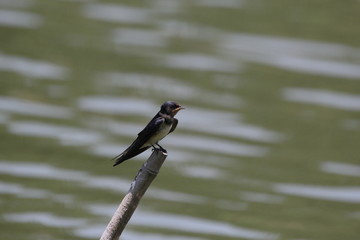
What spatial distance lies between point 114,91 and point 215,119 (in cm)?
128

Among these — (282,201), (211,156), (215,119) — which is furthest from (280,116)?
(282,201)

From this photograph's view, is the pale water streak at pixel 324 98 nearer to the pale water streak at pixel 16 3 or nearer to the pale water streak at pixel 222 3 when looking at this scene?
the pale water streak at pixel 222 3

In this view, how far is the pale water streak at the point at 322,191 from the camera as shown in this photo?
31.1 feet

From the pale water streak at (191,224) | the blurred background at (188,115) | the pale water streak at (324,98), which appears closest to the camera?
the pale water streak at (191,224)

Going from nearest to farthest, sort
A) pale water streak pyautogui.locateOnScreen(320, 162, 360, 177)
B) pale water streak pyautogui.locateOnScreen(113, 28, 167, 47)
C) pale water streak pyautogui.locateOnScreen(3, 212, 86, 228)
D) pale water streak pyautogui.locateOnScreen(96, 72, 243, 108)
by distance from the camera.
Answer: pale water streak pyautogui.locateOnScreen(3, 212, 86, 228) < pale water streak pyautogui.locateOnScreen(320, 162, 360, 177) < pale water streak pyautogui.locateOnScreen(96, 72, 243, 108) < pale water streak pyautogui.locateOnScreen(113, 28, 167, 47)

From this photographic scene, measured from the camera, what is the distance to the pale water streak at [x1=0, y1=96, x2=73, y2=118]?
10758 millimetres

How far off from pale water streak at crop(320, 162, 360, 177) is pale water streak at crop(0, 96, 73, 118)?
8.71ft

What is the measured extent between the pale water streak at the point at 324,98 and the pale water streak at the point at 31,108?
8.61ft

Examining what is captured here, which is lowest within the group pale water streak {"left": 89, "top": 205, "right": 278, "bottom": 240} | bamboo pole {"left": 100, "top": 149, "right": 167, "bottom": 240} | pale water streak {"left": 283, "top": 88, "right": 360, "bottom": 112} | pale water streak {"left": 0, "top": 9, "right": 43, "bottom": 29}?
bamboo pole {"left": 100, "top": 149, "right": 167, "bottom": 240}

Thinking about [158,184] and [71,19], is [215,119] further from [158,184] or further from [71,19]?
[71,19]

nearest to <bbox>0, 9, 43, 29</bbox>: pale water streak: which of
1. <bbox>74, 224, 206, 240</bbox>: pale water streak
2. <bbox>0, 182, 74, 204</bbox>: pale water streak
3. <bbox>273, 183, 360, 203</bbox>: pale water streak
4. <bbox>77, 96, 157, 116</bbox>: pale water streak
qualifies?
<bbox>77, 96, 157, 116</bbox>: pale water streak

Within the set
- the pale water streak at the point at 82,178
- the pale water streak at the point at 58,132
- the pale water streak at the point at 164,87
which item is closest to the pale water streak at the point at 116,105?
the pale water streak at the point at 164,87

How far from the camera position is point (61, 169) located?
9.52 m

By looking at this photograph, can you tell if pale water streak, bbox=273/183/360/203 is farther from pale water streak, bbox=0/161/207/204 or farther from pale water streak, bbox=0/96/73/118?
pale water streak, bbox=0/96/73/118
